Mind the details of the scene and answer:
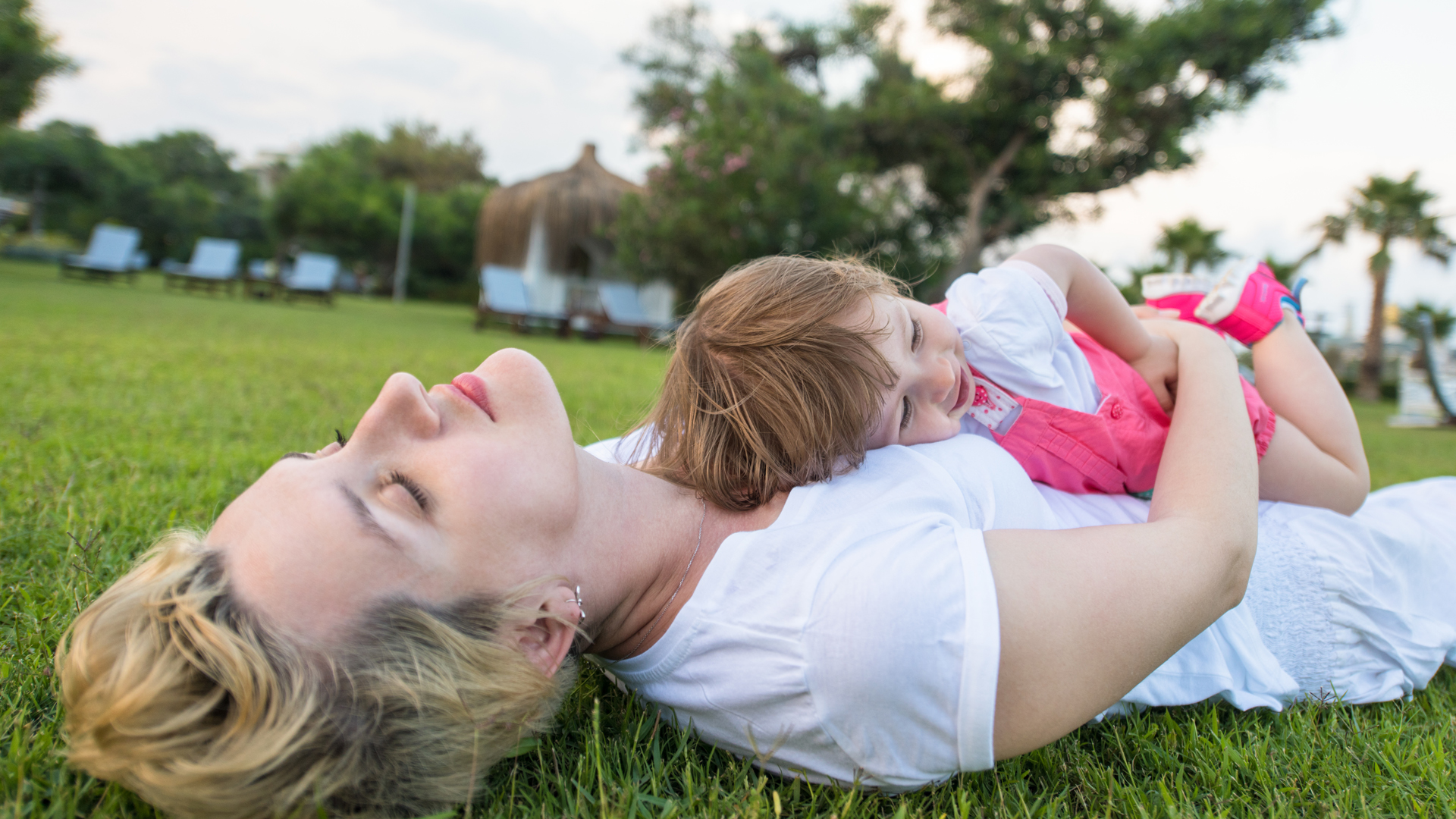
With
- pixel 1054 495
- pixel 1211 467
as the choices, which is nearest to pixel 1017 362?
pixel 1054 495

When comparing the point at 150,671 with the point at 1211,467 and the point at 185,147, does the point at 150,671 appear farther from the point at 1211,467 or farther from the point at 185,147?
the point at 185,147

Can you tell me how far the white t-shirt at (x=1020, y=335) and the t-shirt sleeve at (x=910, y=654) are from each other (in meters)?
0.97

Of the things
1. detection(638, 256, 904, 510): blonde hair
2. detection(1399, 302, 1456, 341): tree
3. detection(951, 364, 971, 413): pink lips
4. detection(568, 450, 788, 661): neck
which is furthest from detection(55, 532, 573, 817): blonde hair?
detection(1399, 302, 1456, 341): tree

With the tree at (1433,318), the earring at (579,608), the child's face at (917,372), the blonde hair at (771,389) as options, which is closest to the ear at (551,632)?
the earring at (579,608)

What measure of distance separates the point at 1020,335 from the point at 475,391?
138 centimetres

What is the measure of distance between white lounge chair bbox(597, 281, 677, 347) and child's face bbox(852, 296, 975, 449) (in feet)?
52.4

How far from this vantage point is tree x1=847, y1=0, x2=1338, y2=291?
14070 millimetres

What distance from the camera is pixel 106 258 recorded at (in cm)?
1827

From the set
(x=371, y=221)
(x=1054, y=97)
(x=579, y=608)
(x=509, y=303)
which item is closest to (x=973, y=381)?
(x=579, y=608)

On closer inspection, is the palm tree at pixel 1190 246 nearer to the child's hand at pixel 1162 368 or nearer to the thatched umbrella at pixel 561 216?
the thatched umbrella at pixel 561 216

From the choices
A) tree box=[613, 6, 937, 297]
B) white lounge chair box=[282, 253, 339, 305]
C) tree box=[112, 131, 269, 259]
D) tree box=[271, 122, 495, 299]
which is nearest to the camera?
tree box=[613, 6, 937, 297]

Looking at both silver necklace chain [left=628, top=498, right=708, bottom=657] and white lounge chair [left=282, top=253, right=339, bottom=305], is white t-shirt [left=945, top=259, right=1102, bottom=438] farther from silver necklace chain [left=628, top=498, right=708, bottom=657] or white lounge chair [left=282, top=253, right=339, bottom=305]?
white lounge chair [left=282, top=253, right=339, bottom=305]

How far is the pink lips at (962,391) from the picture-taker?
→ 2.03 meters

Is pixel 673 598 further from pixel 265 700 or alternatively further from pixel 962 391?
pixel 962 391
